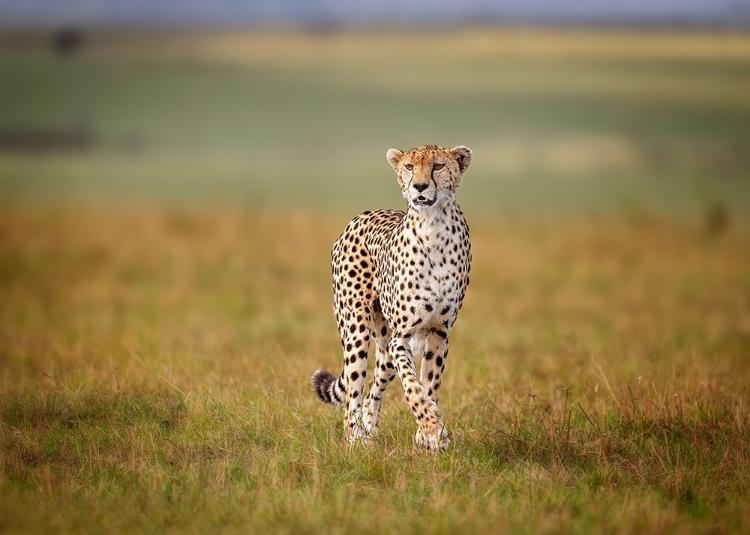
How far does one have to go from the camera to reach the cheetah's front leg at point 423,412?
16.1 ft

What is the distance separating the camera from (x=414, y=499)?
15.0 feet

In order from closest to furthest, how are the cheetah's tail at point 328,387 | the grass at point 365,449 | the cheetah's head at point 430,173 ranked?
1. the grass at point 365,449
2. the cheetah's head at point 430,173
3. the cheetah's tail at point 328,387

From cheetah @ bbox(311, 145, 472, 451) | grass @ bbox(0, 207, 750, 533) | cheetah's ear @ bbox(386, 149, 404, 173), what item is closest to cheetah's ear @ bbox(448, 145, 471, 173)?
cheetah @ bbox(311, 145, 472, 451)

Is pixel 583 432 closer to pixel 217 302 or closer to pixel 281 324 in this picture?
pixel 281 324

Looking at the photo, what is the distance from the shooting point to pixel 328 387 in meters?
5.66

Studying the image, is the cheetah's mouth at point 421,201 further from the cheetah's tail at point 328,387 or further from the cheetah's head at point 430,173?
the cheetah's tail at point 328,387

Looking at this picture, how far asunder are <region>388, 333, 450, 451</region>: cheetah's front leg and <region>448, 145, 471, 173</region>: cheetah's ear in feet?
2.92

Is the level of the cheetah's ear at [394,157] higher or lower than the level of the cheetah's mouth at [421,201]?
higher

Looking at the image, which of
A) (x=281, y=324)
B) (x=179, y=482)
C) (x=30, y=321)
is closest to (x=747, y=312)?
(x=281, y=324)

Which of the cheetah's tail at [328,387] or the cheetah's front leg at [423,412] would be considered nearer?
the cheetah's front leg at [423,412]

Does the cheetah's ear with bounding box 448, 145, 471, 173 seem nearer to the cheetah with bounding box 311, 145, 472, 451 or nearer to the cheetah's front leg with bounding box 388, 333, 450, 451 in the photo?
the cheetah with bounding box 311, 145, 472, 451

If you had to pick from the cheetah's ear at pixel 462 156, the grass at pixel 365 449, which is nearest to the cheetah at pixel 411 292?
the cheetah's ear at pixel 462 156

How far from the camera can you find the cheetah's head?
490cm

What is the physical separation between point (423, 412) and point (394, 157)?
45.6 inches
